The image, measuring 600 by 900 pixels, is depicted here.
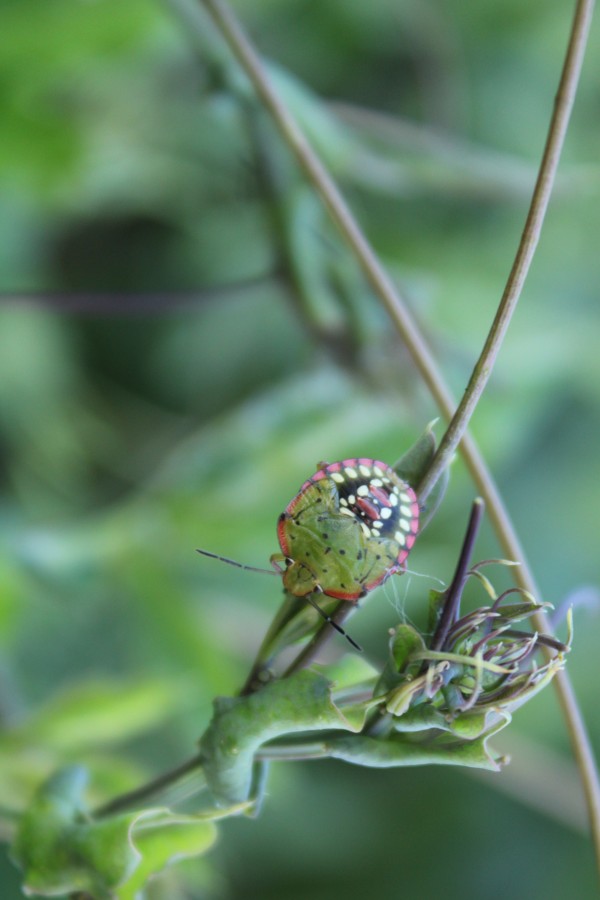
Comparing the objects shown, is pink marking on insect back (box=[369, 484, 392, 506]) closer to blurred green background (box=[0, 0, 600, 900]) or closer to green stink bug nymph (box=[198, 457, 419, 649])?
green stink bug nymph (box=[198, 457, 419, 649])

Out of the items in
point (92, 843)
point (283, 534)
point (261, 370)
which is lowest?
point (92, 843)

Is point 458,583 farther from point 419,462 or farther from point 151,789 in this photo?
point 151,789

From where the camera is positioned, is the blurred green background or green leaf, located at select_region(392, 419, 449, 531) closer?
green leaf, located at select_region(392, 419, 449, 531)

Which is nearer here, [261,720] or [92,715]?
[261,720]

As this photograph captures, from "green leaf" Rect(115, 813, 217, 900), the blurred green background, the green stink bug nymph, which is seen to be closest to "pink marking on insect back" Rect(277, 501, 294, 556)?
the green stink bug nymph

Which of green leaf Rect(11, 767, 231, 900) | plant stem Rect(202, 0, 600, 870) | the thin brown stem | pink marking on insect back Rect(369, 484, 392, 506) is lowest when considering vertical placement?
green leaf Rect(11, 767, 231, 900)

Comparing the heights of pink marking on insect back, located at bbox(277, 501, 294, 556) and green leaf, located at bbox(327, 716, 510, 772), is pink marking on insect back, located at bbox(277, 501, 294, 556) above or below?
above

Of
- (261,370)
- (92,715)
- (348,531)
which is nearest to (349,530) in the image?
(348,531)
